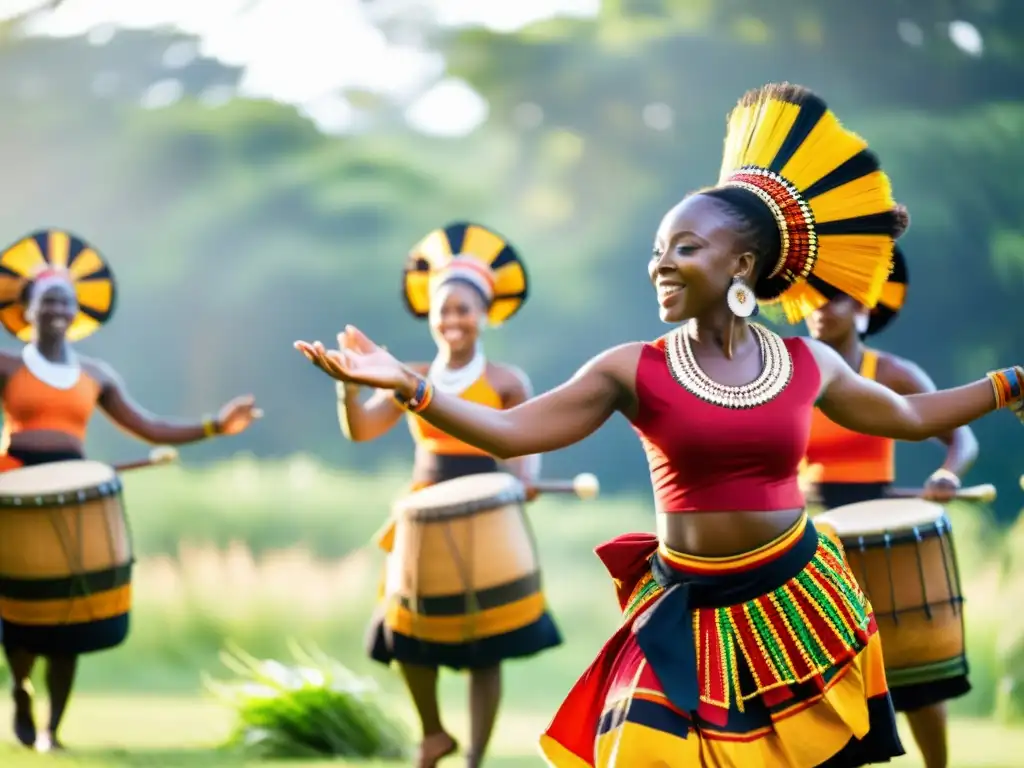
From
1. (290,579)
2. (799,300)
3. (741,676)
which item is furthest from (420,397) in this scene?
(290,579)

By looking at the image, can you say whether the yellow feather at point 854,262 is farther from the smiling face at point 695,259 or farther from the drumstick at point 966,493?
the drumstick at point 966,493

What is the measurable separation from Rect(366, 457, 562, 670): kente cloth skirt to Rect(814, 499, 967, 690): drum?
1.11 metres

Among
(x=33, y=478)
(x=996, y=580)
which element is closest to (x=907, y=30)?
(x=996, y=580)

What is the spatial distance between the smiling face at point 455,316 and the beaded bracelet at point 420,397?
2180mm

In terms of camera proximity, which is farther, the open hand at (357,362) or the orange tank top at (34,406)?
the orange tank top at (34,406)

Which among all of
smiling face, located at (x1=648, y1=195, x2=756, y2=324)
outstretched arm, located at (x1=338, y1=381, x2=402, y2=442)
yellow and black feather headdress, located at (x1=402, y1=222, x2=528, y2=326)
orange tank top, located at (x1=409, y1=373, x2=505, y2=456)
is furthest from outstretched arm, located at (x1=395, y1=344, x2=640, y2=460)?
yellow and black feather headdress, located at (x1=402, y1=222, x2=528, y2=326)

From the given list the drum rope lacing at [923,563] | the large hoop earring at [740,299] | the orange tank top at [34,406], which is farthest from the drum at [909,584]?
the orange tank top at [34,406]

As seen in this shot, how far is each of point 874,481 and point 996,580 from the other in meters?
2.97

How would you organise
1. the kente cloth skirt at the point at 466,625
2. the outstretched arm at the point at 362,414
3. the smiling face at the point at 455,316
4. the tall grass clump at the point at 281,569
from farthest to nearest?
the tall grass clump at the point at 281,569 → the smiling face at the point at 455,316 → the kente cloth skirt at the point at 466,625 → the outstretched arm at the point at 362,414

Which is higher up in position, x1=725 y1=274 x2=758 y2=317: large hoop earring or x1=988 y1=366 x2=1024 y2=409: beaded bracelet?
x1=725 y1=274 x2=758 y2=317: large hoop earring

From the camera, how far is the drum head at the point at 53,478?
4.92 metres

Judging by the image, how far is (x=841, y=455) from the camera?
4.13 meters

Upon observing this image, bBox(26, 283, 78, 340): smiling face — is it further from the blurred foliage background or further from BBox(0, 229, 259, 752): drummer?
the blurred foliage background

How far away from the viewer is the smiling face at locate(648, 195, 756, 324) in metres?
2.70
